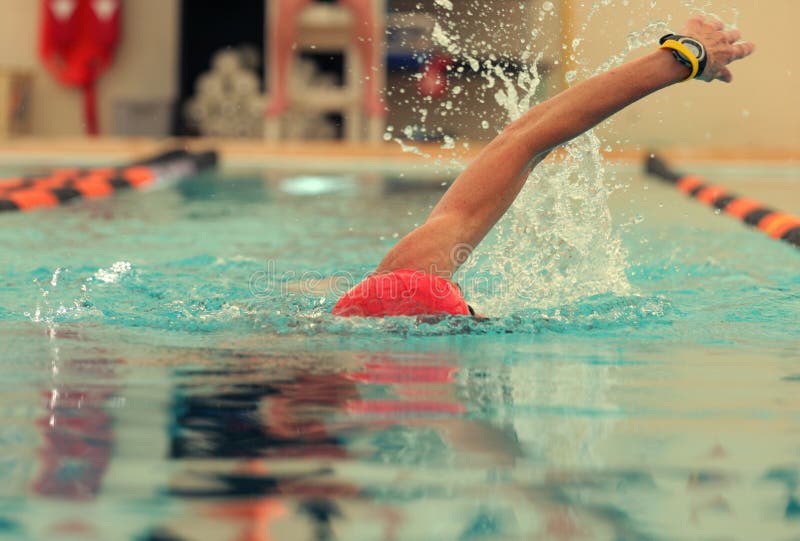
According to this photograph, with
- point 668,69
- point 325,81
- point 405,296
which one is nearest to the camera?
point 405,296

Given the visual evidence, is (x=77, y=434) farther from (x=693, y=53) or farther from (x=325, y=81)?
(x=325, y=81)

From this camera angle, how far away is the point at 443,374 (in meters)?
1.81

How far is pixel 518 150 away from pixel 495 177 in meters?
0.06

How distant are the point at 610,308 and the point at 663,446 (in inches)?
42.0

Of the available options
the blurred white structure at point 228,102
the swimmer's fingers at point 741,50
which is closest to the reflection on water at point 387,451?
the swimmer's fingers at point 741,50

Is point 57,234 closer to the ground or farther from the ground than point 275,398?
farther from the ground

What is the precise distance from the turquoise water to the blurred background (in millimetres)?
5192

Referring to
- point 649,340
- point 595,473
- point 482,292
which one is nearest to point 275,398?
point 595,473

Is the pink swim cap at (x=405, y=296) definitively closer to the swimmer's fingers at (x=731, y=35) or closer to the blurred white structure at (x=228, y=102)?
the swimmer's fingers at (x=731, y=35)

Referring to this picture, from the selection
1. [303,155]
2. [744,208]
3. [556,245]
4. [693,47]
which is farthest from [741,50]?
[303,155]

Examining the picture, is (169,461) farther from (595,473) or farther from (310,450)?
(595,473)

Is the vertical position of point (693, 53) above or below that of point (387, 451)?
above

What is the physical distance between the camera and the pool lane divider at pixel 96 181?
14.8 feet

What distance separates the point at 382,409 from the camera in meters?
1.57
